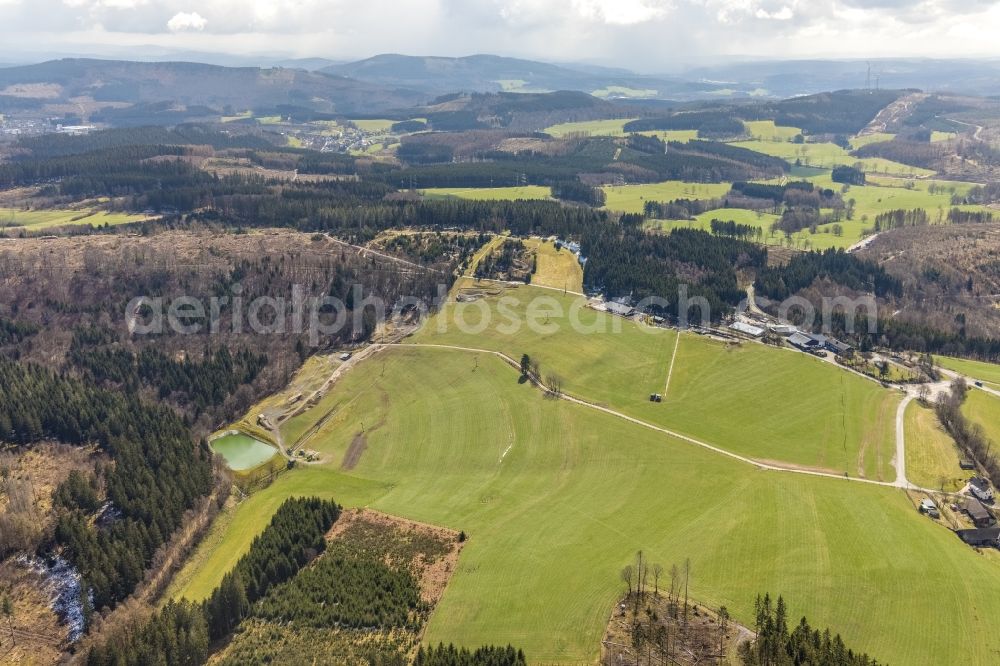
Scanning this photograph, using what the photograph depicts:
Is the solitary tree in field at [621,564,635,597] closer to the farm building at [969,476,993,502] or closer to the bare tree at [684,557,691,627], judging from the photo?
the bare tree at [684,557,691,627]

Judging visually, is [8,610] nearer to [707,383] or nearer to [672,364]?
[707,383]

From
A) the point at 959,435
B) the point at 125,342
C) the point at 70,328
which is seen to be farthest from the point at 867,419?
the point at 70,328

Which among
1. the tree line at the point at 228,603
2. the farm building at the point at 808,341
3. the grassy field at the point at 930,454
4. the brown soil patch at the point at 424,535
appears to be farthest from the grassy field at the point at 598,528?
the farm building at the point at 808,341

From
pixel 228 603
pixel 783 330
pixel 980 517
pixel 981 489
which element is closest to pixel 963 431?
pixel 981 489

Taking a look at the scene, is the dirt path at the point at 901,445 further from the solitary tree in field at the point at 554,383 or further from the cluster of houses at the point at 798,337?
the solitary tree in field at the point at 554,383

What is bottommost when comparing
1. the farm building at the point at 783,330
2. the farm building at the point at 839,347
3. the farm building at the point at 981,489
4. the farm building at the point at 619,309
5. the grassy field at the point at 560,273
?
the farm building at the point at 981,489
